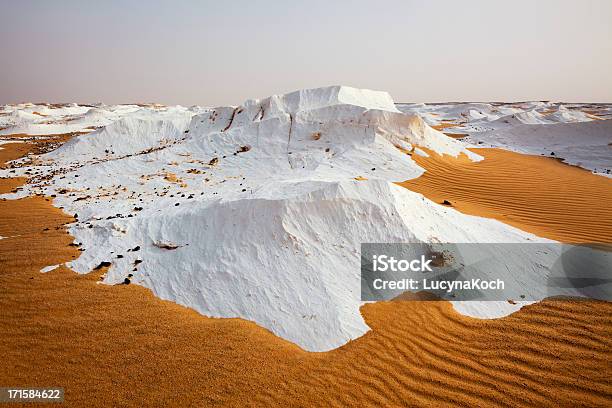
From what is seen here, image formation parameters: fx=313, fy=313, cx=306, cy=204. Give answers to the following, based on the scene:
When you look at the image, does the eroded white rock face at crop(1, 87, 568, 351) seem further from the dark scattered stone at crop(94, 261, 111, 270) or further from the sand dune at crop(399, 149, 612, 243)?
the sand dune at crop(399, 149, 612, 243)

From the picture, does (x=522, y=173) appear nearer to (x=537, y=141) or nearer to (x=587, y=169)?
(x=587, y=169)

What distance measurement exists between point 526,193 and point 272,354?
31.9 feet

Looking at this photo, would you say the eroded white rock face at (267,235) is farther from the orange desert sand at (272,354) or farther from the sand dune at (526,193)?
the sand dune at (526,193)

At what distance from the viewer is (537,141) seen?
21.8 meters

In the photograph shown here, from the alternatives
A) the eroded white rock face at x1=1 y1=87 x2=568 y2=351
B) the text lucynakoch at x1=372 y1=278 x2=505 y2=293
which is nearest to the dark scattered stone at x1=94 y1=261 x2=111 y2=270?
the eroded white rock face at x1=1 y1=87 x2=568 y2=351

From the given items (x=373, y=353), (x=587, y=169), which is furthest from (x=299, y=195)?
(x=587, y=169)

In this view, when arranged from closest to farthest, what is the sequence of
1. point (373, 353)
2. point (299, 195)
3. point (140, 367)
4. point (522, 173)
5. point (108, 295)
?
point (140, 367), point (373, 353), point (108, 295), point (299, 195), point (522, 173)

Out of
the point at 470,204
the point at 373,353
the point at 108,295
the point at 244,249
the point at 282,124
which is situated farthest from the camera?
the point at 282,124

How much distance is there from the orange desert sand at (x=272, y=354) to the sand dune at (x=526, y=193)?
3312 mm

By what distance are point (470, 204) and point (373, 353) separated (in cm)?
633

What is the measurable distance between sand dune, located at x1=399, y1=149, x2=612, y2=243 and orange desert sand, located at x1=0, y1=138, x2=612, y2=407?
3.31m

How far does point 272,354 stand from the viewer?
3512mm

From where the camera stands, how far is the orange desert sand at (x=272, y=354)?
306 cm

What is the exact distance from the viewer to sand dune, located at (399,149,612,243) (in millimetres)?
7176
